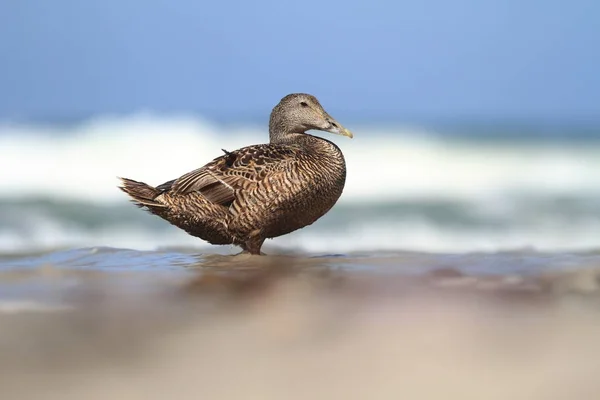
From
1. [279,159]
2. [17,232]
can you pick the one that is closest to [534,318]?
[279,159]

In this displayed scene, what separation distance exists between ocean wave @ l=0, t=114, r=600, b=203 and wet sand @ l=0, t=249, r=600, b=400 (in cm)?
796

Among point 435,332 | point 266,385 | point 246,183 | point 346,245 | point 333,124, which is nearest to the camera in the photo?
point 266,385

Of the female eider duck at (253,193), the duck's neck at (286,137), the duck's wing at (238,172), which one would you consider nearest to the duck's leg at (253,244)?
the female eider duck at (253,193)

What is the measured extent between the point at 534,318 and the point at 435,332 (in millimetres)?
541

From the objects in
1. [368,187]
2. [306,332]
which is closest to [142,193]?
[306,332]

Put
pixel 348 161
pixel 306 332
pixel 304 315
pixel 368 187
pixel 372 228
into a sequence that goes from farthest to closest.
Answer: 1. pixel 348 161
2. pixel 368 187
3. pixel 372 228
4. pixel 304 315
5. pixel 306 332

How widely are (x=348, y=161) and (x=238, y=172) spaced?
11471mm

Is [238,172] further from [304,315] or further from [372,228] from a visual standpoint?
[372,228]

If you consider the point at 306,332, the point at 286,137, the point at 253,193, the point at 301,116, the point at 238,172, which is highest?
the point at 301,116

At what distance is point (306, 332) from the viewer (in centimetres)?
428

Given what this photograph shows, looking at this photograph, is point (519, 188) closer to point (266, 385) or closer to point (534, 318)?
point (534, 318)

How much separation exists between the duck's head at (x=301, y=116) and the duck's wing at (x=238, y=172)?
0.46 metres

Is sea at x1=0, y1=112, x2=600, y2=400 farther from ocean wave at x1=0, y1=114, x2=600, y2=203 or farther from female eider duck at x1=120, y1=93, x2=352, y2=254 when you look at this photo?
ocean wave at x1=0, y1=114, x2=600, y2=203

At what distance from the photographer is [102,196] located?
46.1ft
